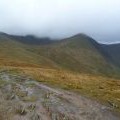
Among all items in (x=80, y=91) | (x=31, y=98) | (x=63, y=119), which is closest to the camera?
(x=63, y=119)

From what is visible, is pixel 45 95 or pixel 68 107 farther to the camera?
pixel 45 95

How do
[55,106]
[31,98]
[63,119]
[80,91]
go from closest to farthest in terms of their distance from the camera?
[63,119]
[55,106]
[31,98]
[80,91]

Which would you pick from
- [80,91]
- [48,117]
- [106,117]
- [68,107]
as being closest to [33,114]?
[48,117]

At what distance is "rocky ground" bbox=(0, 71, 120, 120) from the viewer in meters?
29.2

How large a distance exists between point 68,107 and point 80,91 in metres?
6.89

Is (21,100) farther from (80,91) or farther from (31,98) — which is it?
(80,91)

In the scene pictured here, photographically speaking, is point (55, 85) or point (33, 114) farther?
point (55, 85)

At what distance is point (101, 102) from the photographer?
3341 cm

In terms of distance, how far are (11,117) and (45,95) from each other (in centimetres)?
595

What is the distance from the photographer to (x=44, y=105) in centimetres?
3119

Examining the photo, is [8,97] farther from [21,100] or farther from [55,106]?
[55,106]

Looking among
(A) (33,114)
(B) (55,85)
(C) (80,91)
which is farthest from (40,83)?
(A) (33,114)

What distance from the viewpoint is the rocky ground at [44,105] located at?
95.7ft

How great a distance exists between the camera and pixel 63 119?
93.7 feet
